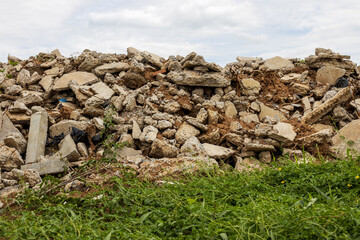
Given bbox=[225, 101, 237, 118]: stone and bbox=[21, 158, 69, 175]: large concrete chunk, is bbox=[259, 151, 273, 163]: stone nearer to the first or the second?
bbox=[225, 101, 237, 118]: stone

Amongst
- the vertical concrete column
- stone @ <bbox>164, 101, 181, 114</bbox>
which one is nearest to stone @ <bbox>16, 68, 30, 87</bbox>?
the vertical concrete column

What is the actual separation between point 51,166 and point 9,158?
1065mm

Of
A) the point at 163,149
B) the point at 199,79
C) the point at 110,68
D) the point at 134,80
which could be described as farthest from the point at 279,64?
the point at 163,149

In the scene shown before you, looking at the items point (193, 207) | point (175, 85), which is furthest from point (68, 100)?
point (193, 207)

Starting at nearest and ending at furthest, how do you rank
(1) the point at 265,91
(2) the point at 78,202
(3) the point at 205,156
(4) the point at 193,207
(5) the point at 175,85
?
(4) the point at 193,207
(2) the point at 78,202
(3) the point at 205,156
(5) the point at 175,85
(1) the point at 265,91

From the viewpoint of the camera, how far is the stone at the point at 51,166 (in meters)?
6.49

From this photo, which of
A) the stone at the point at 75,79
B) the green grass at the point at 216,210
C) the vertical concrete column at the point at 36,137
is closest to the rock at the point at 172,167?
the green grass at the point at 216,210

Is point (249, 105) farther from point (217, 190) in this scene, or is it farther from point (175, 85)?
point (217, 190)

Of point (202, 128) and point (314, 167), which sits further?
point (202, 128)

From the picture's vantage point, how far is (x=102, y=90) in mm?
9102

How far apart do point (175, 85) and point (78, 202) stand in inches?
190

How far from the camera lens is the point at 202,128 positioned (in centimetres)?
771

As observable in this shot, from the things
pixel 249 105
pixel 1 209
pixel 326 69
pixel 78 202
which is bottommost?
pixel 1 209

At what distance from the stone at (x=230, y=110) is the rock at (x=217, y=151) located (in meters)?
1.60
